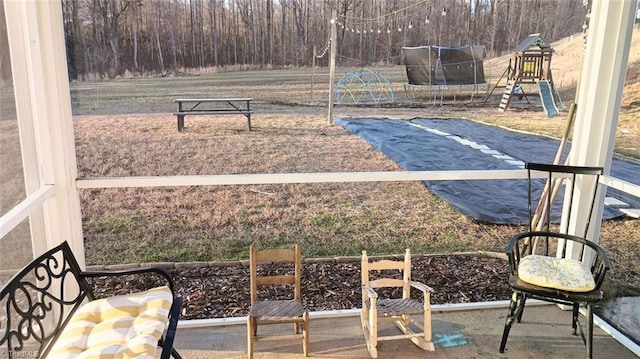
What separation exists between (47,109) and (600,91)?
8.54ft

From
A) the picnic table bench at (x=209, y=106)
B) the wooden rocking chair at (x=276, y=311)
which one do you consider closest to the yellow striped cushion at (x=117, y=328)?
the wooden rocking chair at (x=276, y=311)

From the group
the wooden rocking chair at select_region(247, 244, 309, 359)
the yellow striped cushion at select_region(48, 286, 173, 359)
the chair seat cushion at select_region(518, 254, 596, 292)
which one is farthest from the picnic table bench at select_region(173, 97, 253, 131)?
the chair seat cushion at select_region(518, 254, 596, 292)

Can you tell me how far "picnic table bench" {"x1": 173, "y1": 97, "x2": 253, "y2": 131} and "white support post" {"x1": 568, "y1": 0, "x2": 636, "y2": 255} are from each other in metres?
1.95

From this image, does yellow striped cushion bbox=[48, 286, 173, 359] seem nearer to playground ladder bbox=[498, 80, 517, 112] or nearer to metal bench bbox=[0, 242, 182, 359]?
metal bench bbox=[0, 242, 182, 359]

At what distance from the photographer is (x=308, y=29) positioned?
295 cm

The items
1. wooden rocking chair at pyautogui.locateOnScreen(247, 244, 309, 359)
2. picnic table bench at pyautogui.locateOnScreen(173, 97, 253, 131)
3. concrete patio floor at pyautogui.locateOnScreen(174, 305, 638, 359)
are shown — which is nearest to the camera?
wooden rocking chair at pyautogui.locateOnScreen(247, 244, 309, 359)

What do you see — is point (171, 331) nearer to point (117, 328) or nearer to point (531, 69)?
point (117, 328)

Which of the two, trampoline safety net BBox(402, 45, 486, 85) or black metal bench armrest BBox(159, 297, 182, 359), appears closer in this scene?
black metal bench armrest BBox(159, 297, 182, 359)

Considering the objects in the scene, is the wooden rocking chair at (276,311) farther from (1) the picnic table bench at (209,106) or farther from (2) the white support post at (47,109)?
(1) the picnic table bench at (209,106)

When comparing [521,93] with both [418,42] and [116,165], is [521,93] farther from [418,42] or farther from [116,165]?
[116,165]

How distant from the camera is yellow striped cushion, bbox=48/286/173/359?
143 centimetres

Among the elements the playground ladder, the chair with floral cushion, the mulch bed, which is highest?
the playground ladder

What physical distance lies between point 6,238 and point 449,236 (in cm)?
314

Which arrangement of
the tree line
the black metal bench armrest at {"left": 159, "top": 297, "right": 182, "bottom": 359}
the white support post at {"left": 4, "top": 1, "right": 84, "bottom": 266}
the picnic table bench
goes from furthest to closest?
1. the picnic table bench
2. the tree line
3. the white support post at {"left": 4, "top": 1, "right": 84, "bottom": 266}
4. the black metal bench armrest at {"left": 159, "top": 297, "right": 182, "bottom": 359}
